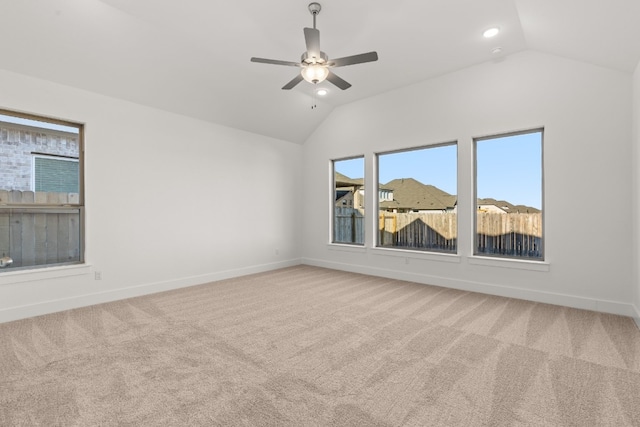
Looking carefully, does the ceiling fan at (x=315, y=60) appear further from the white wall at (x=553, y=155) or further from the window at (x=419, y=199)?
the window at (x=419, y=199)

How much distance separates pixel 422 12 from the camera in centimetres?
332

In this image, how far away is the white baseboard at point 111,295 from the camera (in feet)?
11.4

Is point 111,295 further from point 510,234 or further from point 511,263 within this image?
point 510,234

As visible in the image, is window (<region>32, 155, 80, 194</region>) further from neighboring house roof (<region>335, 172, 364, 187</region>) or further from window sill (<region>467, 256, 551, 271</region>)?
window sill (<region>467, 256, 551, 271</region>)

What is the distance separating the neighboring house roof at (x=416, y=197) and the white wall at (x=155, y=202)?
243 cm

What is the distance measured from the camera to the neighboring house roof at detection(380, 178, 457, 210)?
515 cm

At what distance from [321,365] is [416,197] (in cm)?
391

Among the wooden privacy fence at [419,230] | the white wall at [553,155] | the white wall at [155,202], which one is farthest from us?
the wooden privacy fence at [419,230]

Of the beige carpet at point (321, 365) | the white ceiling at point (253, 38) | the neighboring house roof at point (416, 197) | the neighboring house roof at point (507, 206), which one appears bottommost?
the beige carpet at point (321, 365)

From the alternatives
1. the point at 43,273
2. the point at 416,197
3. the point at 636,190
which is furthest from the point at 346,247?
the point at 43,273

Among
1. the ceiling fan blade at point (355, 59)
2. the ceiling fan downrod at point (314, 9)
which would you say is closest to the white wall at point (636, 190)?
the ceiling fan blade at point (355, 59)

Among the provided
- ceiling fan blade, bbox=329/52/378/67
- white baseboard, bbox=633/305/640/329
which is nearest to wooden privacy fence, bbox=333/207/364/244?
ceiling fan blade, bbox=329/52/378/67

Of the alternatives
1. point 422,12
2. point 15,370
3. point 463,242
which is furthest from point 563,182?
point 15,370

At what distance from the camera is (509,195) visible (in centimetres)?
449
